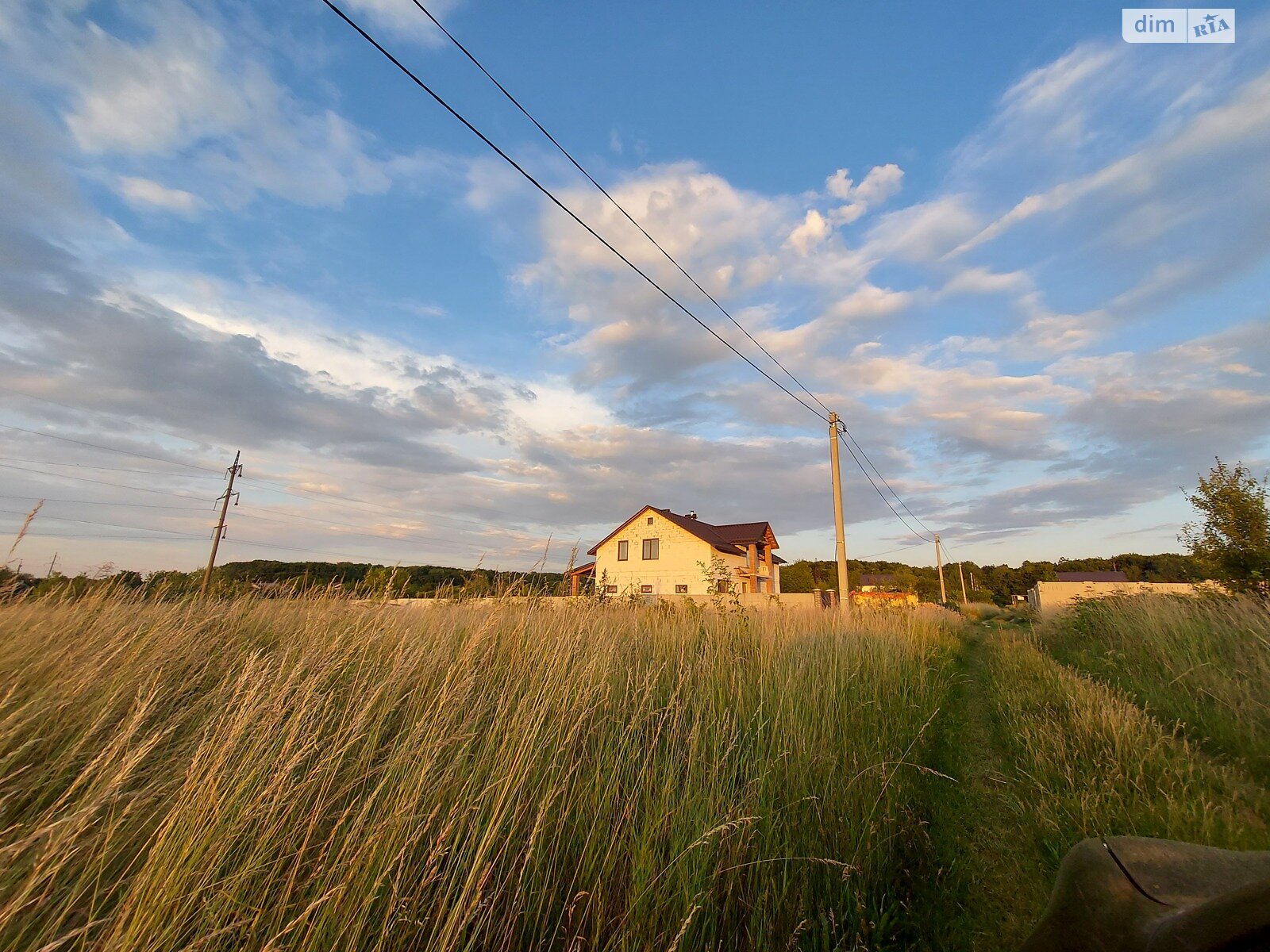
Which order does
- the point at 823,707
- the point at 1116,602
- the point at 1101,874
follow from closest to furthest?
the point at 1101,874, the point at 823,707, the point at 1116,602

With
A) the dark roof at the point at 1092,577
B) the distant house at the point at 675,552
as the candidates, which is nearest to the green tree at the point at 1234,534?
the distant house at the point at 675,552

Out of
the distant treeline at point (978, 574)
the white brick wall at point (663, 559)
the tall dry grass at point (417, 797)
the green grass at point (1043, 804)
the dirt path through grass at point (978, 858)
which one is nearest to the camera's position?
the tall dry grass at point (417, 797)

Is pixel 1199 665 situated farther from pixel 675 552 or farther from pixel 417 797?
pixel 675 552

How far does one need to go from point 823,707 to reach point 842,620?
18.7ft

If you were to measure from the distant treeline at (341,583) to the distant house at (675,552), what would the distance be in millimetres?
25731

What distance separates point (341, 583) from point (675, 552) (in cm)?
3055

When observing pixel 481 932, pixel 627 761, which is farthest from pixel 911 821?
pixel 481 932

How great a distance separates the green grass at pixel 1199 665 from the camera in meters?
5.34

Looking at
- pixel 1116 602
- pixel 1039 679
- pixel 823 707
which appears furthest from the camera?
pixel 1116 602

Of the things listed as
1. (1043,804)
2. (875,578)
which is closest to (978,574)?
(875,578)

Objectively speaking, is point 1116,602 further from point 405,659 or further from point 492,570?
point 405,659

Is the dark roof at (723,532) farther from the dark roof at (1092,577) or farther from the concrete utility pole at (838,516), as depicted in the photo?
the dark roof at (1092,577)

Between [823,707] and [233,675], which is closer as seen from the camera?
[233,675]

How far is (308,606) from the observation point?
6.11 m
